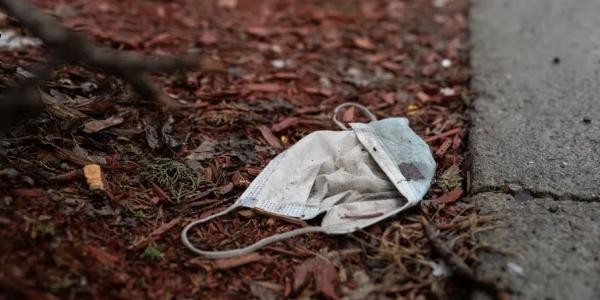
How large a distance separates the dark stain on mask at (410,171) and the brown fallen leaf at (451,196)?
0.34 ft

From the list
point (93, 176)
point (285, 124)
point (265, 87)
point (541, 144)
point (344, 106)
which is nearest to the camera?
point (93, 176)

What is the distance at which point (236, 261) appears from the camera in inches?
69.4

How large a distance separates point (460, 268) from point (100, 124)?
5.05 ft

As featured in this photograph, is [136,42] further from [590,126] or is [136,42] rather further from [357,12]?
[590,126]

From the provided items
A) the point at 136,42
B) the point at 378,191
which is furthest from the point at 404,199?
the point at 136,42

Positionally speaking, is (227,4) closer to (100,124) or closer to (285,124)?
(285,124)

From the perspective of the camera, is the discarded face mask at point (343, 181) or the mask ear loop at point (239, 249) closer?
the mask ear loop at point (239, 249)

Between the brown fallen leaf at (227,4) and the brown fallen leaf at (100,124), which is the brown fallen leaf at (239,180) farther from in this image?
the brown fallen leaf at (227,4)

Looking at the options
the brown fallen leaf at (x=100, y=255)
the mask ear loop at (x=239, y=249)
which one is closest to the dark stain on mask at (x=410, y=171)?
the mask ear loop at (x=239, y=249)

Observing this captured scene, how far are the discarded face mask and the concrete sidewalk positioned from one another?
27 centimetres

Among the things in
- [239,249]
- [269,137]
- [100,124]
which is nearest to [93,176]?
[100,124]

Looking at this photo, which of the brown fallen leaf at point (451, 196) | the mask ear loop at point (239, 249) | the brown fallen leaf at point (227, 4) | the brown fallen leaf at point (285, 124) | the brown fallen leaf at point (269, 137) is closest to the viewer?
the mask ear loop at point (239, 249)

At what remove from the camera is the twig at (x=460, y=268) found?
1539mm

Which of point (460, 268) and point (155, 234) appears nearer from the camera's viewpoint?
point (460, 268)
